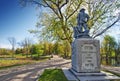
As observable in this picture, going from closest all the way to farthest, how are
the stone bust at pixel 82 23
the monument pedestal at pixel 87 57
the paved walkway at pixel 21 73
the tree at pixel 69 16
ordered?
the monument pedestal at pixel 87 57, the paved walkway at pixel 21 73, the stone bust at pixel 82 23, the tree at pixel 69 16

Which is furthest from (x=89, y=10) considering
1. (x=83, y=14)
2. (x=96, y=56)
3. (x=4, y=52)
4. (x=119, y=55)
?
(x=4, y=52)

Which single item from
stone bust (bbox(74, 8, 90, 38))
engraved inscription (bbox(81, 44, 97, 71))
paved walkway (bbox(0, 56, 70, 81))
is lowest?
paved walkway (bbox(0, 56, 70, 81))

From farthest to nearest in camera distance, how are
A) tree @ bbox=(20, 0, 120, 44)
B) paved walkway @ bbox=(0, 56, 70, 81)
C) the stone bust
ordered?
1. tree @ bbox=(20, 0, 120, 44)
2. the stone bust
3. paved walkway @ bbox=(0, 56, 70, 81)

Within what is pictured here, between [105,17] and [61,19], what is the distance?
511 centimetres

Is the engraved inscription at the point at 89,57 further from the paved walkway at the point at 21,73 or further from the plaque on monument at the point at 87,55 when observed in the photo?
the paved walkway at the point at 21,73

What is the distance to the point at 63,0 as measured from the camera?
78.1 feet

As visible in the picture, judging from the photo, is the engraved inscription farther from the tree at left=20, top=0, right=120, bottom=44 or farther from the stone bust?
the tree at left=20, top=0, right=120, bottom=44

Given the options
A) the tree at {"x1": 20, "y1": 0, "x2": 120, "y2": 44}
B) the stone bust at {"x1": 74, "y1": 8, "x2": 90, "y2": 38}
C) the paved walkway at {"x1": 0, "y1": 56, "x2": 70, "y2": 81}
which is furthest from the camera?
the tree at {"x1": 20, "y1": 0, "x2": 120, "y2": 44}

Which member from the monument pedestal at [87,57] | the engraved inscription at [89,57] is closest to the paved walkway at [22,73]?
the monument pedestal at [87,57]

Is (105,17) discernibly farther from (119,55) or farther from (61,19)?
(119,55)

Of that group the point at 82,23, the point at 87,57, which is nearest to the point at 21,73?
the point at 87,57

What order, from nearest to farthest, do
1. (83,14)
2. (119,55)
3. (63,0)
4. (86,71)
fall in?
(86,71) → (83,14) → (63,0) → (119,55)

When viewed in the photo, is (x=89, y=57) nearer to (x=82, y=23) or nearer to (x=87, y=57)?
(x=87, y=57)

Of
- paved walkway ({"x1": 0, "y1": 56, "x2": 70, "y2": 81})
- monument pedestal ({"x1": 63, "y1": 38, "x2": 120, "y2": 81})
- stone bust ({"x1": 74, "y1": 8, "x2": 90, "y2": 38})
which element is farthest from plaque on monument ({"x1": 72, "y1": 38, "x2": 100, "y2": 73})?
paved walkway ({"x1": 0, "y1": 56, "x2": 70, "y2": 81})
